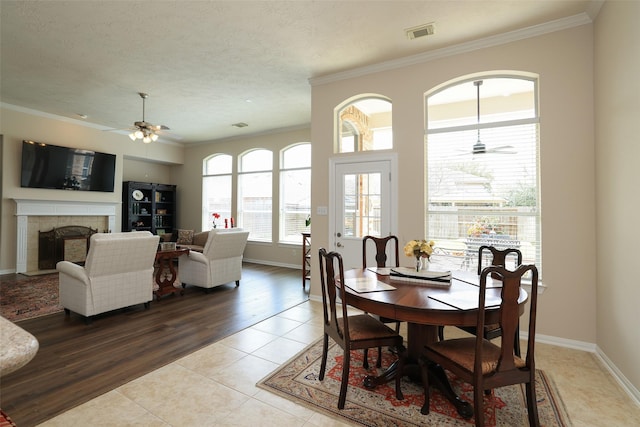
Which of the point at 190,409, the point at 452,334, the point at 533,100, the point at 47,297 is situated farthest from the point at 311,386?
the point at 47,297

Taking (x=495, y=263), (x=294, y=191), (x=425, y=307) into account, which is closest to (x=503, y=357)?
(x=425, y=307)

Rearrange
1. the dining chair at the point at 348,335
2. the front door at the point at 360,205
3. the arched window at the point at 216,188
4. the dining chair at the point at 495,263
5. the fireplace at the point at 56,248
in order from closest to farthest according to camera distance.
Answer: the dining chair at the point at 348,335, the dining chair at the point at 495,263, the front door at the point at 360,205, the fireplace at the point at 56,248, the arched window at the point at 216,188

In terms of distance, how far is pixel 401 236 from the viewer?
4023 millimetres

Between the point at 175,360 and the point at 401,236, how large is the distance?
280cm

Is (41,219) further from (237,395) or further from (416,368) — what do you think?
(416,368)

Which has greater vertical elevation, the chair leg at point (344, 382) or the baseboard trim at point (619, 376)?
the chair leg at point (344, 382)

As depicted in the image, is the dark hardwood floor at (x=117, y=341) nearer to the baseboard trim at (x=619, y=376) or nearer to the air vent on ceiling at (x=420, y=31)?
the baseboard trim at (x=619, y=376)

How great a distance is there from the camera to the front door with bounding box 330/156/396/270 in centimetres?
414

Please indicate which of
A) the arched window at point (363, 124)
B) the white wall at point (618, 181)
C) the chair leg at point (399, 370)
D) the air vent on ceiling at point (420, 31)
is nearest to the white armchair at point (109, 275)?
the arched window at point (363, 124)

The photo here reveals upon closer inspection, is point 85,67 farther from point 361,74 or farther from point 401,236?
point 401,236

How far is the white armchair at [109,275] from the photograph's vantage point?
3.55 meters

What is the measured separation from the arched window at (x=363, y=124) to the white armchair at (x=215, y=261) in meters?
2.20

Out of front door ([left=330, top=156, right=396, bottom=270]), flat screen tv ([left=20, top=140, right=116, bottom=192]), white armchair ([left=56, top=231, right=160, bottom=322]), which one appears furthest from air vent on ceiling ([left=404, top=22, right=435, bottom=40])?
flat screen tv ([left=20, top=140, right=116, bottom=192])

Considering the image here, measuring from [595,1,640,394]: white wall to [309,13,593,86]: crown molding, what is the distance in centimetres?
27
